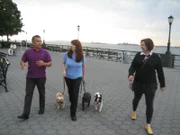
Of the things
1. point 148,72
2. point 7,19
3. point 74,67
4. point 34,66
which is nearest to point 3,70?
point 34,66

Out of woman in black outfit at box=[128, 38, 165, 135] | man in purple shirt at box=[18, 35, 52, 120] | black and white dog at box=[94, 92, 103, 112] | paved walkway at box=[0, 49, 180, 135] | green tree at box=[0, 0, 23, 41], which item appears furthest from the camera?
green tree at box=[0, 0, 23, 41]

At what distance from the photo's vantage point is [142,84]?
4141 mm

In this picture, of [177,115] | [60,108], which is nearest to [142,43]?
[177,115]

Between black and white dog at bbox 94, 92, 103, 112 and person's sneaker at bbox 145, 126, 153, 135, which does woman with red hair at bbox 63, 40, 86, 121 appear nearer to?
→ black and white dog at bbox 94, 92, 103, 112

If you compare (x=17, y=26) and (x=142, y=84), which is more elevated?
(x=17, y=26)

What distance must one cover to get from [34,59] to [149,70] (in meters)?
2.44

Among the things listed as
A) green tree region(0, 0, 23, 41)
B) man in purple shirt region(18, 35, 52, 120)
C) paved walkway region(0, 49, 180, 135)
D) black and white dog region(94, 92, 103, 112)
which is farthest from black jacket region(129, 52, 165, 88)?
green tree region(0, 0, 23, 41)

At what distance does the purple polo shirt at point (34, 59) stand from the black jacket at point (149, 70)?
198cm

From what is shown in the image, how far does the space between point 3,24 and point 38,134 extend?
36389 mm

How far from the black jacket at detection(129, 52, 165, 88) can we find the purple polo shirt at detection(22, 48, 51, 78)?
198cm

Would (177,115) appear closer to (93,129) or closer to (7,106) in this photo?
(93,129)

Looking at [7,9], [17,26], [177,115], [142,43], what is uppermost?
[7,9]

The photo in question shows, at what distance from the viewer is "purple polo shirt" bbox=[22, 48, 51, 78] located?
435 cm

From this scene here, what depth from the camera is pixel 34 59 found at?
171 inches
